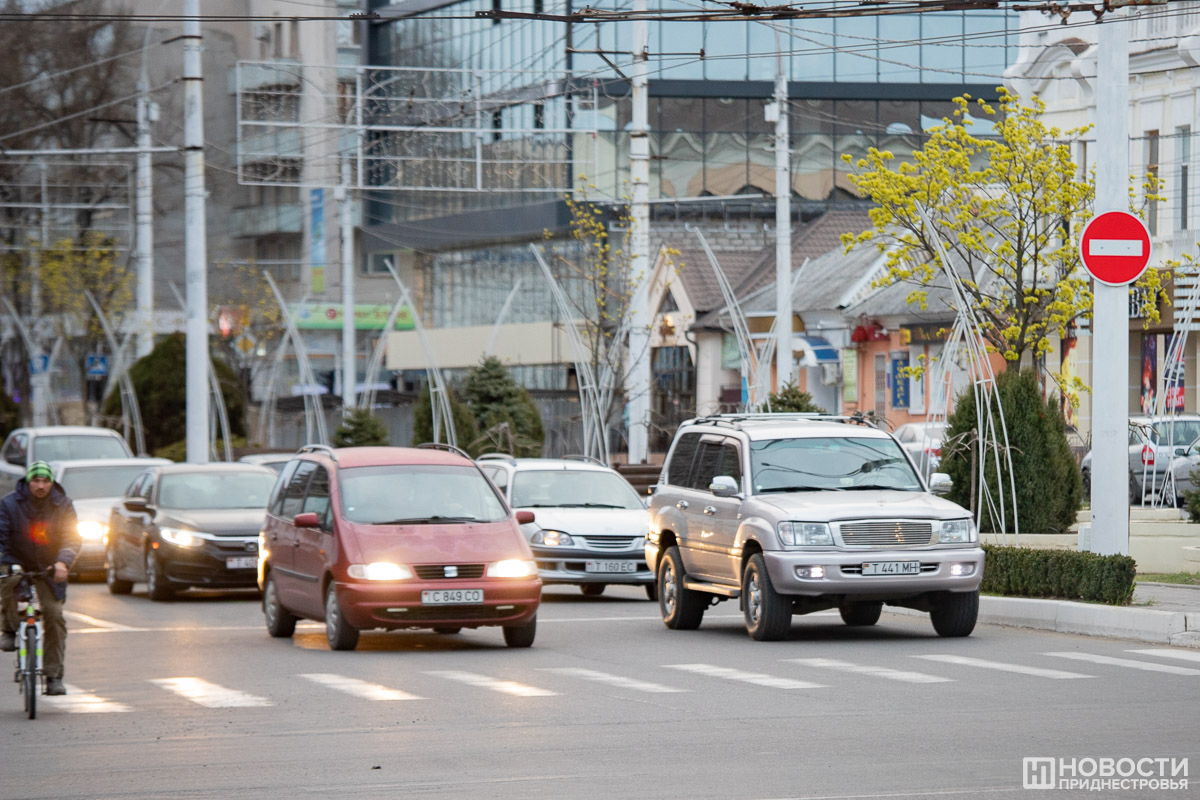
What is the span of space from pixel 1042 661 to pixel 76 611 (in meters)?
12.1

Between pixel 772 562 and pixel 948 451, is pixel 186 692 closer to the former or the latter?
pixel 772 562

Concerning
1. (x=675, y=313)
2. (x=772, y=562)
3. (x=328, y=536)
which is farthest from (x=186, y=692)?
(x=675, y=313)

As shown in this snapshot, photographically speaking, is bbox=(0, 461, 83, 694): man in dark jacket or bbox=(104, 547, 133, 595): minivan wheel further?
bbox=(104, 547, 133, 595): minivan wheel

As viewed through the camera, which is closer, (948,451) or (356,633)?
(356,633)

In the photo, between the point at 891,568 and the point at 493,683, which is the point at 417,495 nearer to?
the point at 493,683

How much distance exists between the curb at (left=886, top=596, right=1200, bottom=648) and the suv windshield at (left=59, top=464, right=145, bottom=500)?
48.4 feet

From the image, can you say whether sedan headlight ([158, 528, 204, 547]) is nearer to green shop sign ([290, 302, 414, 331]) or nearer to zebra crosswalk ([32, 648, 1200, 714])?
zebra crosswalk ([32, 648, 1200, 714])

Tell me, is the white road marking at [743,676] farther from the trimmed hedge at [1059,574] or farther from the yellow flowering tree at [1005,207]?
the yellow flowering tree at [1005,207]

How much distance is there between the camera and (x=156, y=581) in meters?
26.0

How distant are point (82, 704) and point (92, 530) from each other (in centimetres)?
1583

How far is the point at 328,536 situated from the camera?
18.9 meters

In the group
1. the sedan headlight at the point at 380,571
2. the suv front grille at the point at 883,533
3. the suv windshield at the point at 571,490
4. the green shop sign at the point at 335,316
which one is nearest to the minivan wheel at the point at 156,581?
the suv windshield at the point at 571,490

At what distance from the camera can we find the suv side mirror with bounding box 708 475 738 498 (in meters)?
19.1

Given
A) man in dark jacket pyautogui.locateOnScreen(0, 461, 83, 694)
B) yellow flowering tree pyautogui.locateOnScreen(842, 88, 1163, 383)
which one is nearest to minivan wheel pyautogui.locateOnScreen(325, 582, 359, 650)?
man in dark jacket pyautogui.locateOnScreen(0, 461, 83, 694)
